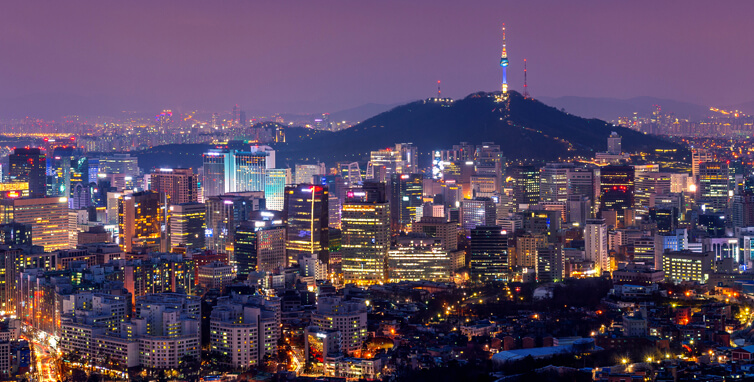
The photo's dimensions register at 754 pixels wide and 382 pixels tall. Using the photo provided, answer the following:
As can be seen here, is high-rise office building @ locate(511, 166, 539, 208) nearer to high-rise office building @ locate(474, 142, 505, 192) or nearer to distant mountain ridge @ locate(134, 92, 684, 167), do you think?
high-rise office building @ locate(474, 142, 505, 192)

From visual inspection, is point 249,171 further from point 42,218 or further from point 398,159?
point 42,218

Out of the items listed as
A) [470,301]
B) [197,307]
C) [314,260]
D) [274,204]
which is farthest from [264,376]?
[274,204]

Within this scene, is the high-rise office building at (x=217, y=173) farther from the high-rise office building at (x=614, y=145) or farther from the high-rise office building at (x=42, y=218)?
the high-rise office building at (x=614, y=145)

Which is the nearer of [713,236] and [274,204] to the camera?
[713,236]

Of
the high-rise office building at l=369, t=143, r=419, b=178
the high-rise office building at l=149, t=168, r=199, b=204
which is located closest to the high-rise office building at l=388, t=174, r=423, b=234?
the high-rise office building at l=149, t=168, r=199, b=204

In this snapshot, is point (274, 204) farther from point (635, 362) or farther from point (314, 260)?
point (635, 362)
